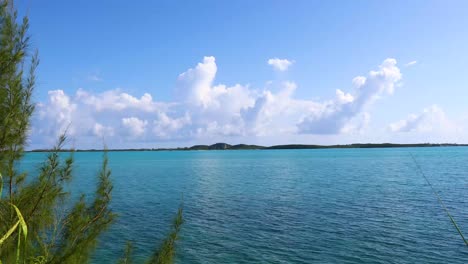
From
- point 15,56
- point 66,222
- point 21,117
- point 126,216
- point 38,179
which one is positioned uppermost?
point 15,56

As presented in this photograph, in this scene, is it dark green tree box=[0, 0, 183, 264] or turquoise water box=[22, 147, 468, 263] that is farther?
turquoise water box=[22, 147, 468, 263]

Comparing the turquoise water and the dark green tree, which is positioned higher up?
the dark green tree

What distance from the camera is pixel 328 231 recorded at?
1138 inches

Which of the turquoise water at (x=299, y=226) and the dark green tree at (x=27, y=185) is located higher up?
the dark green tree at (x=27, y=185)

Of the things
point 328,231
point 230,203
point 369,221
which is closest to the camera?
point 328,231

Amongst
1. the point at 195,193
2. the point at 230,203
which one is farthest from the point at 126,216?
the point at 195,193

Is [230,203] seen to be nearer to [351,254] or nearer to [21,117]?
[351,254]

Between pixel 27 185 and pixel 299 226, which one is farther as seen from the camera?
pixel 299 226

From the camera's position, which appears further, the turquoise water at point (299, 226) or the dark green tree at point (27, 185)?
the turquoise water at point (299, 226)

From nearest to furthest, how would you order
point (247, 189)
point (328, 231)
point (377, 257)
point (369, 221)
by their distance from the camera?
1. point (377, 257)
2. point (328, 231)
3. point (369, 221)
4. point (247, 189)

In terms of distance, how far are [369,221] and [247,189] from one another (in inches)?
1072

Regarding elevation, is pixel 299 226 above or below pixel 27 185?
below

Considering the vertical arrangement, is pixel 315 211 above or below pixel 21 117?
below

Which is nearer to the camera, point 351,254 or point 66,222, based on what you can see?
point 66,222
